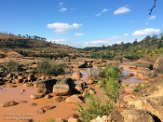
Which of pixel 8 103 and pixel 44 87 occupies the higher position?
pixel 44 87

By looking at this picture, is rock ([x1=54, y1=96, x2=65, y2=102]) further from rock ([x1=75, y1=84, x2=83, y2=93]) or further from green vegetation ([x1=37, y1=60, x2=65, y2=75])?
green vegetation ([x1=37, y1=60, x2=65, y2=75])

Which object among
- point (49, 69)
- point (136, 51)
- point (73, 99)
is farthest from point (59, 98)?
point (136, 51)

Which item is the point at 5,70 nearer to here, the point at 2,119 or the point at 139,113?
the point at 2,119

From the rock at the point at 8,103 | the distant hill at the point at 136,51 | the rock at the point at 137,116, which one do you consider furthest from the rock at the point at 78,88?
the distant hill at the point at 136,51

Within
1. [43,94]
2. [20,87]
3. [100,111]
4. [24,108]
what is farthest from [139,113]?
[20,87]

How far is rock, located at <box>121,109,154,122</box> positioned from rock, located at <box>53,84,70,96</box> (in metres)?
9.35

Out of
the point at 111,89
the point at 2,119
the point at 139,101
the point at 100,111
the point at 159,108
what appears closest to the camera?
the point at 159,108

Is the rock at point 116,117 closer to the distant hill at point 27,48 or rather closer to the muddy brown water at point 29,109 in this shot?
the muddy brown water at point 29,109

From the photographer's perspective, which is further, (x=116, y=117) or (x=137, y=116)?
(x=116, y=117)

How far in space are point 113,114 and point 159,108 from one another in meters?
1.26

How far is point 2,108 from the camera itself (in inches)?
566

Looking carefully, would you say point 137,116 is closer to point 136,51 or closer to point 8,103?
point 8,103

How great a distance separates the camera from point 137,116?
24.0ft

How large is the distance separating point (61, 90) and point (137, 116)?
9.85 meters
